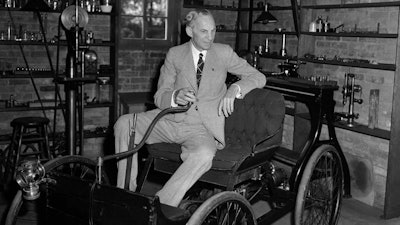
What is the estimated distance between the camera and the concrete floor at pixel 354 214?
4684 millimetres

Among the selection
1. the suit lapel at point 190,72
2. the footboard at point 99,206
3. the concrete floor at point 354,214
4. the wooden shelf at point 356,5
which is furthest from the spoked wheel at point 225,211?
the wooden shelf at point 356,5

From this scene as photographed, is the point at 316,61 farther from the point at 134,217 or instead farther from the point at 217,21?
the point at 134,217

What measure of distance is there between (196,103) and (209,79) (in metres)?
0.22

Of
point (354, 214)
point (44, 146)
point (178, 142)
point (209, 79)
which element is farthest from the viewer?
point (44, 146)

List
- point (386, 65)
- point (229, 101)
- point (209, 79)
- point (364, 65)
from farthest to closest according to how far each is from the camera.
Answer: point (364, 65) → point (386, 65) → point (209, 79) → point (229, 101)

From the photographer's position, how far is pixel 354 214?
16.2ft

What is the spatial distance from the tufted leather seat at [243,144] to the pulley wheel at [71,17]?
121 inches

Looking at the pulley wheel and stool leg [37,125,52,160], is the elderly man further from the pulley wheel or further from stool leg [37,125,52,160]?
the pulley wheel

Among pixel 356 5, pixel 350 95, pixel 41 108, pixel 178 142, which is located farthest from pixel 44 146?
pixel 356 5

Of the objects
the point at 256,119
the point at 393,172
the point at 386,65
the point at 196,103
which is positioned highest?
the point at 386,65

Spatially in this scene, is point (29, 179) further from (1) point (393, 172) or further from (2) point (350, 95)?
(2) point (350, 95)

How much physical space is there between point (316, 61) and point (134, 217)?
158 inches

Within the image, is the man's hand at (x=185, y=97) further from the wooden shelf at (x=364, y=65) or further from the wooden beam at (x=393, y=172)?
the wooden shelf at (x=364, y=65)

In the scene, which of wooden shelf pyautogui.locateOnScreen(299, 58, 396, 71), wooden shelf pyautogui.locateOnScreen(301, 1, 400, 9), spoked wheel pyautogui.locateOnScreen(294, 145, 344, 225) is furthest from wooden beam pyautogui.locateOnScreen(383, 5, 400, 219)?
spoked wheel pyautogui.locateOnScreen(294, 145, 344, 225)
